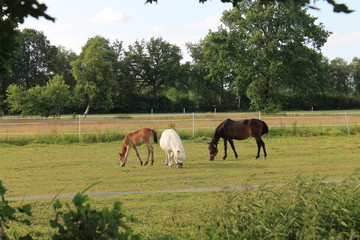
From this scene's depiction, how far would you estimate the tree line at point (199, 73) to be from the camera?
134 feet

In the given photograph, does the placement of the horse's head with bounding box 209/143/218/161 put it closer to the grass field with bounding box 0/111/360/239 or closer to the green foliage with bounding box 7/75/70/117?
the grass field with bounding box 0/111/360/239

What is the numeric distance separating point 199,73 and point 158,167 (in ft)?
222

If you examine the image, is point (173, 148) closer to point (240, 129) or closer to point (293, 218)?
point (240, 129)

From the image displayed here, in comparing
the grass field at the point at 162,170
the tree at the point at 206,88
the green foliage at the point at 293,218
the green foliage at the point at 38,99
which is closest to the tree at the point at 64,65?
the tree at the point at 206,88

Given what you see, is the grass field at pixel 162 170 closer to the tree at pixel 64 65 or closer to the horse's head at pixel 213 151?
the horse's head at pixel 213 151

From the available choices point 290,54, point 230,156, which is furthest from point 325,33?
point 230,156

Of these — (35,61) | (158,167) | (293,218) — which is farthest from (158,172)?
(35,61)

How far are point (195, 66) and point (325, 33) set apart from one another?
40.8 meters

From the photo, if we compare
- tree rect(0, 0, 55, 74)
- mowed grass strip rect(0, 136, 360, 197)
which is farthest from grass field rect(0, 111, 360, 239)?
tree rect(0, 0, 55, 74)

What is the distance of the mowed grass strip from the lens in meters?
10.0

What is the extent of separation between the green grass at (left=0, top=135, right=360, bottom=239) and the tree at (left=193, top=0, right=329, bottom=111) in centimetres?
2233

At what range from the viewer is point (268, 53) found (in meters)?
41.2

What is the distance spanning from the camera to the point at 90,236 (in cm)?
246

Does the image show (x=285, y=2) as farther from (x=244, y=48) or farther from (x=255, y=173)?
(x=244, y=48)
